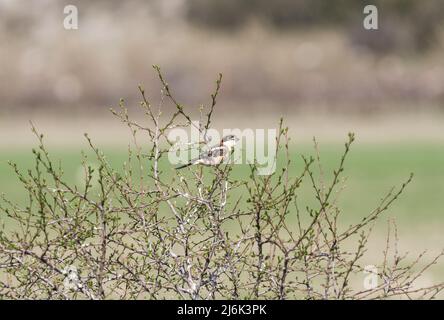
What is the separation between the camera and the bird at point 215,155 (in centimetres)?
775

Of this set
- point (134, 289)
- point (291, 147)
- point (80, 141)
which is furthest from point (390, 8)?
point (134, 289)

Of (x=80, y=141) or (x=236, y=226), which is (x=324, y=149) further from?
(x=236, y=226)

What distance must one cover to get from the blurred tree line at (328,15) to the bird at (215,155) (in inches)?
1749

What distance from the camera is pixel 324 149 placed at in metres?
44.8

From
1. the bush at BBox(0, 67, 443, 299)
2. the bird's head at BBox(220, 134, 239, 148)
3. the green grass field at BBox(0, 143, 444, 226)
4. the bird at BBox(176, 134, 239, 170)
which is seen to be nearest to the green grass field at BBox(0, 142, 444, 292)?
the green grass field at BBox(0, 143, 444, 226)

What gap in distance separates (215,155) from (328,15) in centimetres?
4690

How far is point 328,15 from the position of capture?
54.3m

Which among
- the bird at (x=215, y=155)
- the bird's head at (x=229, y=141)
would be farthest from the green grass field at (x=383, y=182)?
the bird at (x=215, y=155)

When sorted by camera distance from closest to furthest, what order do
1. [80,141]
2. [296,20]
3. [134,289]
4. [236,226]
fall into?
[134,289] < [236,226] < [80,141] < [296,20]

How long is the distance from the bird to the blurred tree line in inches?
1749

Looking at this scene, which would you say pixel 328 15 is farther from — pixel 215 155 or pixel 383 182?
pixel 215 155

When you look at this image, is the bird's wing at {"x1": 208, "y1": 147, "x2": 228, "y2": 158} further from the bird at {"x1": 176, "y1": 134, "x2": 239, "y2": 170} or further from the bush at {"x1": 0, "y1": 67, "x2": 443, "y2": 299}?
the bush at {"x1": 0, "y1": 67, "x2": 443, "y2": 299}

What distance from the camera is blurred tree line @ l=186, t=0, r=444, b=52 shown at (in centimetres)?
5331
